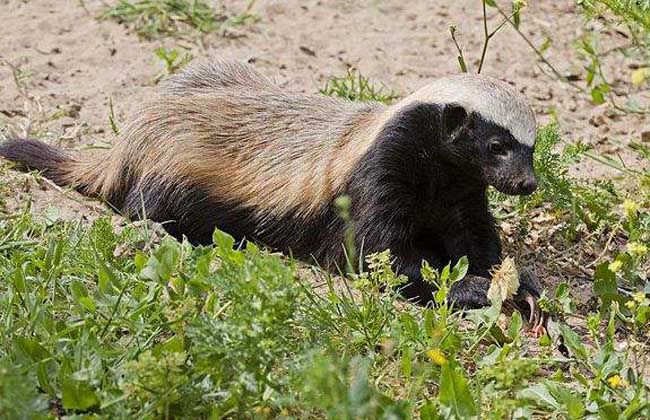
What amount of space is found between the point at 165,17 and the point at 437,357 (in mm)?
4323

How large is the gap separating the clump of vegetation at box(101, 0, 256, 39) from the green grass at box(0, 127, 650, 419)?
2.69 m

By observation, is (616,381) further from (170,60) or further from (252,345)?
(170,60)

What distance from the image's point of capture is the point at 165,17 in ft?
25.9

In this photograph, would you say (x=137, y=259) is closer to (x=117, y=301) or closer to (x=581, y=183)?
(x=117, y=301)

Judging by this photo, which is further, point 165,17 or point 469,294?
point 165,17

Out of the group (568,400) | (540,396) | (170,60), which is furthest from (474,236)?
(170,60)

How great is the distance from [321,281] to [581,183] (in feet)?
6.06

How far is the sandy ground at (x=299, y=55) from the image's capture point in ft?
23.1

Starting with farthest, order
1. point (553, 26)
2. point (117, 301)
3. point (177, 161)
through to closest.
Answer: point (553, 26) → point (177, 161) → point (117, 301)

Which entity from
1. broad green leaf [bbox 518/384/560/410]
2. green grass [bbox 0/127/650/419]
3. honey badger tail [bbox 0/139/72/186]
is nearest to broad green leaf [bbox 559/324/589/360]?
green grass [bbox 0/127/650/419]

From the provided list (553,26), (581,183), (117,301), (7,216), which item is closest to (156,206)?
(7,216)


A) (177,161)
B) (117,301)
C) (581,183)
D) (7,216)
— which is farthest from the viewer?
(581,183)

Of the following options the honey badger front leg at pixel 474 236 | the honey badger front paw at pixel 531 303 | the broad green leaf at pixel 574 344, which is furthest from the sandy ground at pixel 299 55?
the broad green leaf at pixel 574 344

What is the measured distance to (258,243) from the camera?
589 cm
